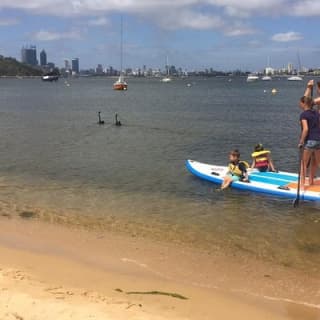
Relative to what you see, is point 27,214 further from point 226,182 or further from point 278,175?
point 278,175

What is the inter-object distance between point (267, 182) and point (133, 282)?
24.3 ft

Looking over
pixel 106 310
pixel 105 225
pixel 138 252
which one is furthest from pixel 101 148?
pixel 106 310

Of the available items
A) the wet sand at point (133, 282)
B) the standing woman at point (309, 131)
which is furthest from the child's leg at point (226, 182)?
the wet sand at point (133, 282)

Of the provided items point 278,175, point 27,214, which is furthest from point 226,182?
point 27,214

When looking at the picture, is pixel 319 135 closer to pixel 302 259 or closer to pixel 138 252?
pixel 302 259

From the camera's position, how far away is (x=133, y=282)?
748 centimetres

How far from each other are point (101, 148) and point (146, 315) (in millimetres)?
18117

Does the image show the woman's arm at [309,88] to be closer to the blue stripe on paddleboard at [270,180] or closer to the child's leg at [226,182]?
the blue stripe on paddleboard at [270,180]

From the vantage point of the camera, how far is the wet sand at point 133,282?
20.1 ft

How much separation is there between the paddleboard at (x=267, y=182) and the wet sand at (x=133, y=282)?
4.64 metres

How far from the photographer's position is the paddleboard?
12.9m

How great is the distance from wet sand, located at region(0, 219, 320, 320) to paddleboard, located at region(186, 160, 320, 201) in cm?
464

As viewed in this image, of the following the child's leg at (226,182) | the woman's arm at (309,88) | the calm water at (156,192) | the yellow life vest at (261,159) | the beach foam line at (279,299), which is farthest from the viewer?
the yellow life vest at (261,159)

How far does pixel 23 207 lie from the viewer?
41.0 feet
